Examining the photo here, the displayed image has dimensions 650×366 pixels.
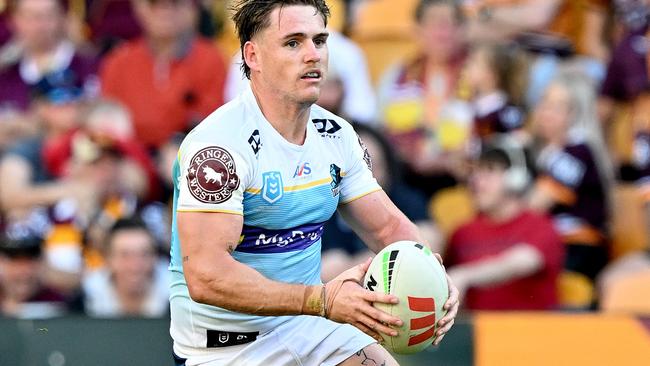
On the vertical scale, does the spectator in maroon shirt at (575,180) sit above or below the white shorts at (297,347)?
below

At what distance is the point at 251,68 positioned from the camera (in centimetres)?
514

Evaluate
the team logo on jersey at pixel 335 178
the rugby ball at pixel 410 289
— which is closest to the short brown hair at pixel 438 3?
the team logo on jersey at pixel 335 178

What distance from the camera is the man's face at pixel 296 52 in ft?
16.3

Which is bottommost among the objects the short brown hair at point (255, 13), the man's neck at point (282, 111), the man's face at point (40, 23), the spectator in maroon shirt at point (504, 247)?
the spectator in maroon shirt at point (504, 247)

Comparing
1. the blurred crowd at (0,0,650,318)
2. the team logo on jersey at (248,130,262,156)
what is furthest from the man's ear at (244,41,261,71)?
the blurred crowd at (0,0,650,318)

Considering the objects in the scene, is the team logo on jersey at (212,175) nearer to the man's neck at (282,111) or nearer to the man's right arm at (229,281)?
the man's right arm at (229,281)

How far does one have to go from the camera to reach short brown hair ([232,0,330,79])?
5.02 m

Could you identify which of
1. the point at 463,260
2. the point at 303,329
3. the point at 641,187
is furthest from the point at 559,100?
the point at 303,329

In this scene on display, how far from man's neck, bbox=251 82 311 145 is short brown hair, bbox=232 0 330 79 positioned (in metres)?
0.19

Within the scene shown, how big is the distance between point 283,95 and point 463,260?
13.3 feet

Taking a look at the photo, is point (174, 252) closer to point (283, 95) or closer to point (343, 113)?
point (283, 95)

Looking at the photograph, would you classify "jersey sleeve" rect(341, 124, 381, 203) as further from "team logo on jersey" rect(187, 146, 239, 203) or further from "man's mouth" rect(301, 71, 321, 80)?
"team logo on jersey" rect(187, 146, 239, 203)

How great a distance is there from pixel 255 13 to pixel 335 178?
774mm

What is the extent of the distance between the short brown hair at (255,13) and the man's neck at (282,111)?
187 mm
